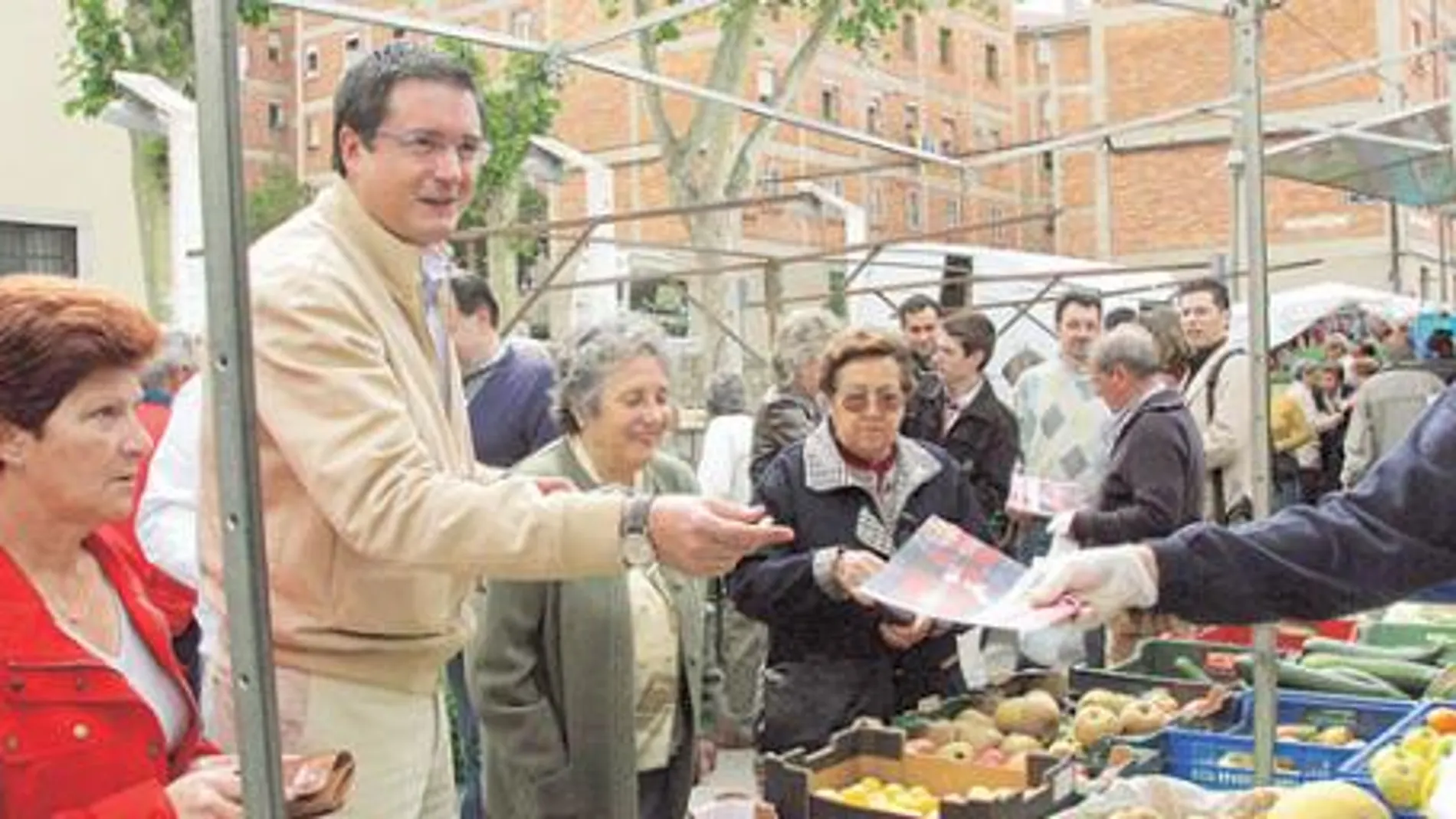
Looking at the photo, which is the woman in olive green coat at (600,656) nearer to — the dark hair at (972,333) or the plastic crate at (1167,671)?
the plastic crate at (1167,671)

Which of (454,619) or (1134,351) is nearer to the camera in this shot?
(454,619)

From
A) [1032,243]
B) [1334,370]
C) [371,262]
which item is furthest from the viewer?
[1032,243]

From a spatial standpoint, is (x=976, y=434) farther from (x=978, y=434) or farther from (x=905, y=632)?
(x=905, y=632)

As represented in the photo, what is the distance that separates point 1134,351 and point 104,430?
372 cm

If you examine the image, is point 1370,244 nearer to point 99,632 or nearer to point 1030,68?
point 1030,68

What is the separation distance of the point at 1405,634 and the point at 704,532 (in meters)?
3.27

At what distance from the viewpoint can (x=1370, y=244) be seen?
35281 millimetres

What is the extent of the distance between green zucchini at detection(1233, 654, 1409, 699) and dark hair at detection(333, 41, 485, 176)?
2.44 metres

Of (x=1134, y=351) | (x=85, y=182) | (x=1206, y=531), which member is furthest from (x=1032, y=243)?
(x=1206, y=531)

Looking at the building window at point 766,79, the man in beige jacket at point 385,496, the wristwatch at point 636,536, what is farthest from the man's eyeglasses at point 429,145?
the building window at point 766,79

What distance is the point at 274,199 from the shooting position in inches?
101

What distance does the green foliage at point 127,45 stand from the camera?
41.1 ft

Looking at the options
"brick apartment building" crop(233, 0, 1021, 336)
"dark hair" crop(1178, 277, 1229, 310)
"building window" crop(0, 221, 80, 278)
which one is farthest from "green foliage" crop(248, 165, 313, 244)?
"brick apartment building" crop(233, 0, 1021, 336)

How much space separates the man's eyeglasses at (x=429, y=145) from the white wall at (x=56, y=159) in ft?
51.1
